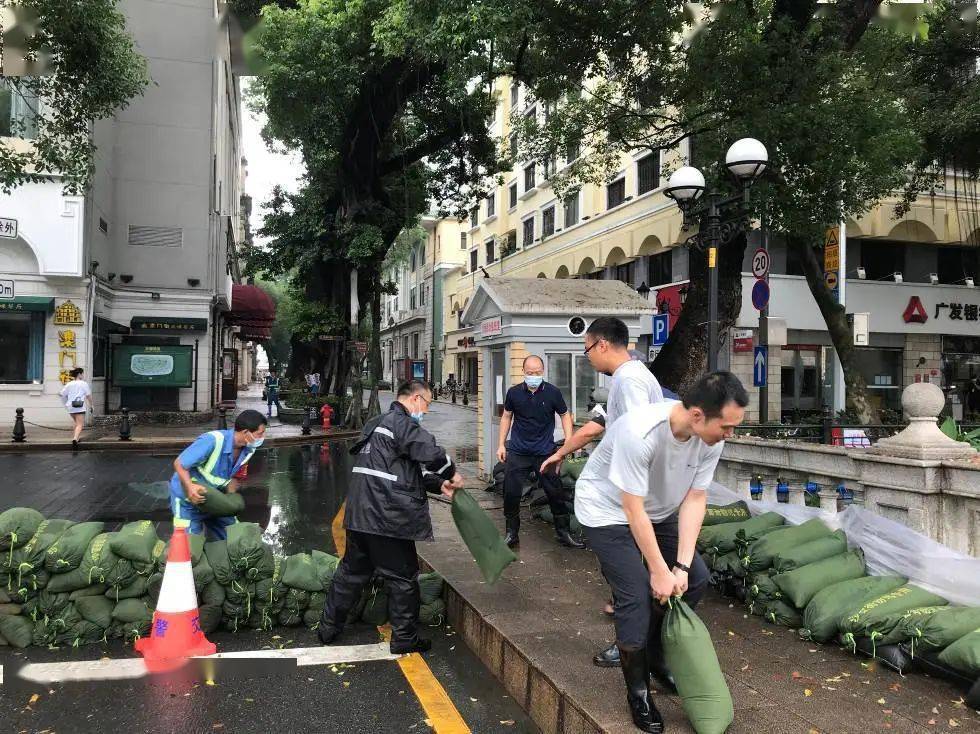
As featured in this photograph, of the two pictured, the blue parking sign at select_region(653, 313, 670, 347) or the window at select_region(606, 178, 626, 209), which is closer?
the blue parking sign at select_region(653, 313, 670, 347)

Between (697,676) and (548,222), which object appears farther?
(548,222)

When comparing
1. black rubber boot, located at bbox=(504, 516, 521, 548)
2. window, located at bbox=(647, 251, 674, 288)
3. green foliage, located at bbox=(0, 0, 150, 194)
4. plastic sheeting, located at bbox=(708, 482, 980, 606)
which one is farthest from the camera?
window, located at bbox=(647, 251, 674, 288)

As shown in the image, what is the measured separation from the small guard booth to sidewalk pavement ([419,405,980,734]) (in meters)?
4.24

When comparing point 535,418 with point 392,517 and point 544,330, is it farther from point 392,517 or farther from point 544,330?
point 544,330

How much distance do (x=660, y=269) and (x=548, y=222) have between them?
11258 mm

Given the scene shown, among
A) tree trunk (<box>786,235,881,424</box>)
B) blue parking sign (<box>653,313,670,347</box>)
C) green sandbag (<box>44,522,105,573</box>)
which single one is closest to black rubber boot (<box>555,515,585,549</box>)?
green sandbag (<box>44,522,105,573</box>)

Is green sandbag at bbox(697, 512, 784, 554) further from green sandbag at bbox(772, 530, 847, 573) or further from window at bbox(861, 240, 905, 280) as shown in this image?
window at bbox(861, 240, 905, 280)

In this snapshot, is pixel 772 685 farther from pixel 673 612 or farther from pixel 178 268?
pixel 178 268

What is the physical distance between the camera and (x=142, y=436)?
17.5 meters

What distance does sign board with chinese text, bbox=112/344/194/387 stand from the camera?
2092 centimetres

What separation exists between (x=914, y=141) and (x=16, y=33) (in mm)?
15074

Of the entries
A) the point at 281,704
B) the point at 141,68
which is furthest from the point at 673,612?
the point at 141,68

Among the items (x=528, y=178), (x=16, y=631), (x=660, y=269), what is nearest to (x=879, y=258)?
(x=660, y=269)

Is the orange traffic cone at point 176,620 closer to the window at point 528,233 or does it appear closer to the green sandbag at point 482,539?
the green sandbag at point 482,539
